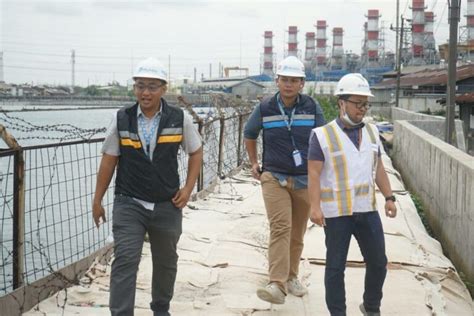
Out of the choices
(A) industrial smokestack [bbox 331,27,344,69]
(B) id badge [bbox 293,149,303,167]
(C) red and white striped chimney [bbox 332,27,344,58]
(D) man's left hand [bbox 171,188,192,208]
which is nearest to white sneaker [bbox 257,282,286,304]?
(B) id badge [bbox 293,149,303,167]

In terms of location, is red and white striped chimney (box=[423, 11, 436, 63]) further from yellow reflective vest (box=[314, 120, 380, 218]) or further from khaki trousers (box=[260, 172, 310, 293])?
yellow reflective vest (box=[314, 120, 380, 218])

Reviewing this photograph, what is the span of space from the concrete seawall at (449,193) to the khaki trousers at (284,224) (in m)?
2.29

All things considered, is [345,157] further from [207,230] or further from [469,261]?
[207,230]

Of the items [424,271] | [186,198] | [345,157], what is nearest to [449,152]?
[424,271]

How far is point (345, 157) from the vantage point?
4551 millimetres

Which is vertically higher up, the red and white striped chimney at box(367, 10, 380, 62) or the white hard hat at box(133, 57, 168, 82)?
the red and white striped chimney at box(367, 10, 380, 62)

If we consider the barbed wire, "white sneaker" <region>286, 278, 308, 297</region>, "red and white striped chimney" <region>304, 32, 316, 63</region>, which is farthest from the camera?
"red and white striped chimney" <region>304, 32, 316, 63</region>

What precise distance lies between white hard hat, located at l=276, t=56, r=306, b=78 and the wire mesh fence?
1917mm

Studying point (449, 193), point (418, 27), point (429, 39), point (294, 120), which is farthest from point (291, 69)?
point (429, 39)

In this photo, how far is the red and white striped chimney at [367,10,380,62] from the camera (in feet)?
406

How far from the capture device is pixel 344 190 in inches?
179

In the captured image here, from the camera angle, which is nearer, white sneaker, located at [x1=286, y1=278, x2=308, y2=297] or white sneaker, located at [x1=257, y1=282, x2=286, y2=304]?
white sneaker, located at [x1=257, y1=282, x2=286, y2=304]

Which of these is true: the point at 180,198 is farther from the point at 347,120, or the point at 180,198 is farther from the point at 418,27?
the point at 418,27

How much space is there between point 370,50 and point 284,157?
123m
